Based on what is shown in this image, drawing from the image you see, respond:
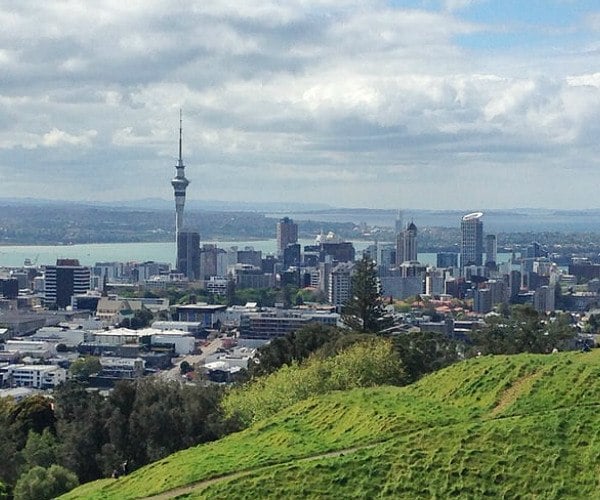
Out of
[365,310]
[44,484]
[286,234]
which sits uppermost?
[365,310]

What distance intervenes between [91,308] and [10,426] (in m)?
59.5

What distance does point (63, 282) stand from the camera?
81.8m

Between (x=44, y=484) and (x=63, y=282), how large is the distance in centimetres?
7015

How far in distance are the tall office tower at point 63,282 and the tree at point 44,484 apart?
68846 mm

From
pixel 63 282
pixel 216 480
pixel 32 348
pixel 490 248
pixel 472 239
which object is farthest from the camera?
pixel 490 248

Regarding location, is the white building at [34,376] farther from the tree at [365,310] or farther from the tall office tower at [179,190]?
the tall office tower at [179,190]

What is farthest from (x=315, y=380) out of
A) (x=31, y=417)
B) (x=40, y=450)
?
(x=31, y=417)

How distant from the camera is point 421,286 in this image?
298ft

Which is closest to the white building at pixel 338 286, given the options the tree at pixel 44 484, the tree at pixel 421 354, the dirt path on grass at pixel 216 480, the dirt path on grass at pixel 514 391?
the tree at pixel 421 354

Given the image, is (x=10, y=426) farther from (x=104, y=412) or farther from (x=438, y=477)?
(x=438, y=477)

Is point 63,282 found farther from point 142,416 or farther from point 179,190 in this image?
point 142,416

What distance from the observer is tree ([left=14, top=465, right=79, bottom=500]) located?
12.8 metres

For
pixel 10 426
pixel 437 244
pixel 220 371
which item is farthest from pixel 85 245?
pixel 10 426

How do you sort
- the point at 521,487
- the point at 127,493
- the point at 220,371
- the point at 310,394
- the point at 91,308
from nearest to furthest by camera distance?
the point at 521,487, the point at 127,493, the point at 310,394, the point at 220,371, the point at 91,308
